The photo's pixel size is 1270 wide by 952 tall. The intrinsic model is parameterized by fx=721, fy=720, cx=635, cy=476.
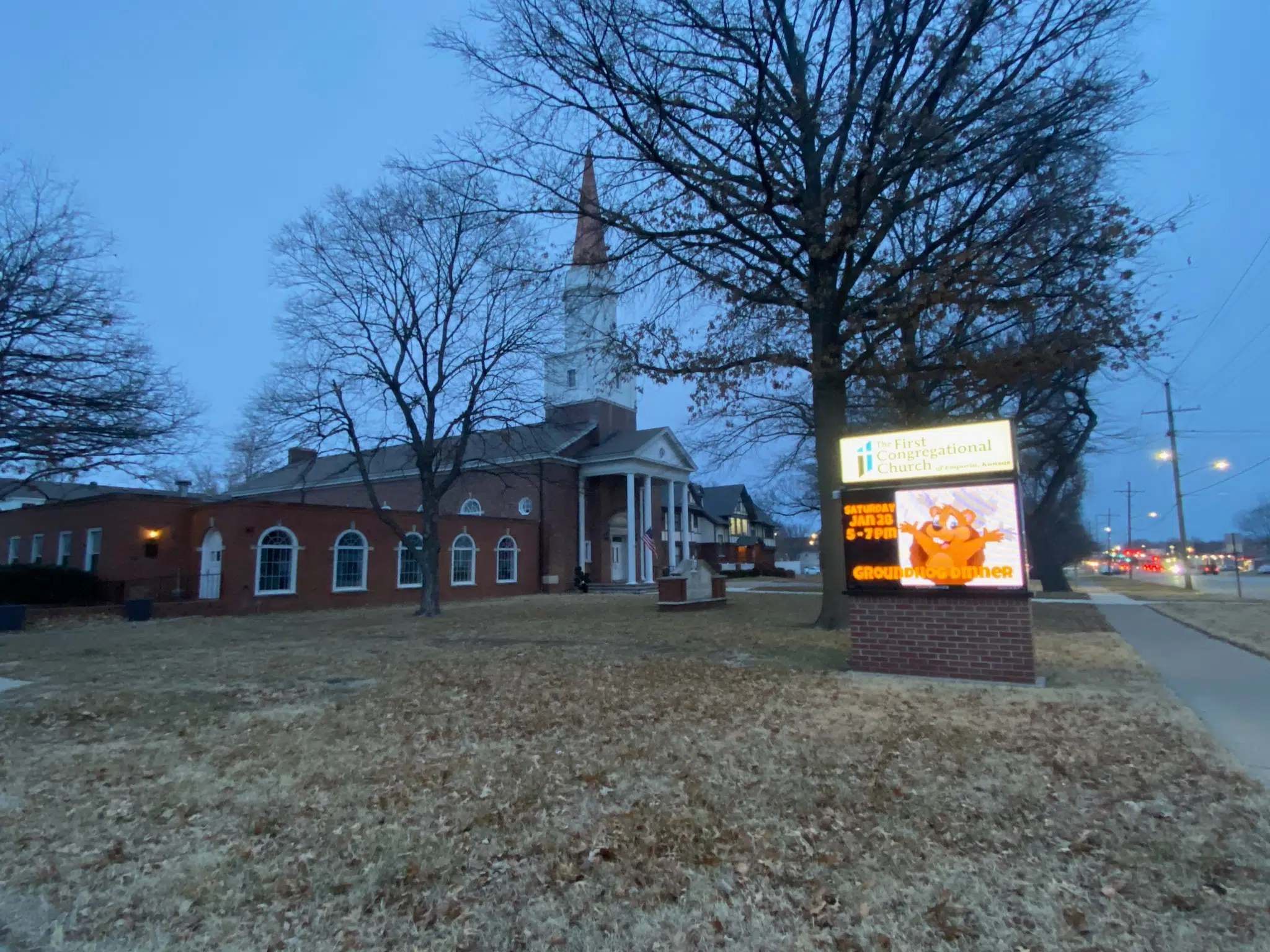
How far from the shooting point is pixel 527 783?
5.04 m

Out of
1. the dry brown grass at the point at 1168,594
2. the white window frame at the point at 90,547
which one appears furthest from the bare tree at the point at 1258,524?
the white window frame at the point at 90,547

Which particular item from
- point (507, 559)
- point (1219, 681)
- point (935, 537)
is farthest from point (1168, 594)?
point (507, 559)

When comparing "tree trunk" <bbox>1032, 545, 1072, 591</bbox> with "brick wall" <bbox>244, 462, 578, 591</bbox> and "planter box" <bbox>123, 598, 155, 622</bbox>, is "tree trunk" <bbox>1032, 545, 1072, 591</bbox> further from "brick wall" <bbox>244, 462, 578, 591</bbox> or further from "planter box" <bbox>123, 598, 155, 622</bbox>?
"planter box" <bbox>123, 598, 155, 622</bbox>

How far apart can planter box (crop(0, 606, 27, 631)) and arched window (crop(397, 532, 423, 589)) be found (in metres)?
11.9

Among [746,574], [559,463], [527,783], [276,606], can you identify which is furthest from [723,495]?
[527,783]

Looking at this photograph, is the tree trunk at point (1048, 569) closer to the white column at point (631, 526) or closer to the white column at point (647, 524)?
the white column at point (647, 524)

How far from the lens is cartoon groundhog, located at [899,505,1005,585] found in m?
8.91

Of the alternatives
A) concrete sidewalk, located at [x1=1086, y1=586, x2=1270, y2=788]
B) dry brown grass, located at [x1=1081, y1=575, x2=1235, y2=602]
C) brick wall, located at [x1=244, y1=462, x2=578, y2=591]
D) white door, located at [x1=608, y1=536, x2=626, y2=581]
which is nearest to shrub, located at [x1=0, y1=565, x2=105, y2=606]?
brick wall, located at [x1=244, y1=462, x2=578, y2=591]

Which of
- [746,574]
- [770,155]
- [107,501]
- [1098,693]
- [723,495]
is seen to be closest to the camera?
[1098,693]

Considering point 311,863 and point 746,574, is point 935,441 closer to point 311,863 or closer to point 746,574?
point 311,863

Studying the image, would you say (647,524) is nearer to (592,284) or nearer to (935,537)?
(592,284)

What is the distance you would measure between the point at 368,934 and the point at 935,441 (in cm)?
835

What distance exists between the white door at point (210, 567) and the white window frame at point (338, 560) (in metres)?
3.62

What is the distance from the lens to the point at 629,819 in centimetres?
435
